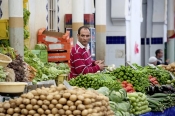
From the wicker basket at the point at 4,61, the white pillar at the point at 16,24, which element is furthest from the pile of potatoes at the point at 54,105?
the white pillar at the point at 16,24

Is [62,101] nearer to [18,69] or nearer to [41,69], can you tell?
[18,69]

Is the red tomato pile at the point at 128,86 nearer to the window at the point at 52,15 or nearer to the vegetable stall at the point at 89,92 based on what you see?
the vegetable stall at the point at 89,92

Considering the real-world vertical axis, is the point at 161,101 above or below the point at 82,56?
below

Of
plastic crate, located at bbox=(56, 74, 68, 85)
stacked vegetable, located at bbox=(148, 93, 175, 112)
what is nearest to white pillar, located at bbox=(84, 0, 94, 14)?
plastic crate, located at bbox=(56, 74, 68, 85)

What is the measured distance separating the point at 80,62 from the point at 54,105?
326 cm

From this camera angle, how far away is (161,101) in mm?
10227

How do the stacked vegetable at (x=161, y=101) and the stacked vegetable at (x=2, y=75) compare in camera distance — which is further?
the stacked vegetable at (x=161, y=101)

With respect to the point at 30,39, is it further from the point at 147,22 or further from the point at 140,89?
the point at 147,22

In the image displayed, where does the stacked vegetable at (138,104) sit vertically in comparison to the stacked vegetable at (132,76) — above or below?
below

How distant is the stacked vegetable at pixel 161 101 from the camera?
32.0ft

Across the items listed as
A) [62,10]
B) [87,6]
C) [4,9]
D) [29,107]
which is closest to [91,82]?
[29,107]

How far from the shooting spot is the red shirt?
32.0ft

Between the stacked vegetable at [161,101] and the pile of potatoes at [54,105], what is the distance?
10.1 feet

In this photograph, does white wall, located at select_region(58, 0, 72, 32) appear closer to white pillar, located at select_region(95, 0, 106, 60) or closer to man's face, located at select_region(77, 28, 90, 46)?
white pillar, located at select_region(95, 0, 106, 60)
